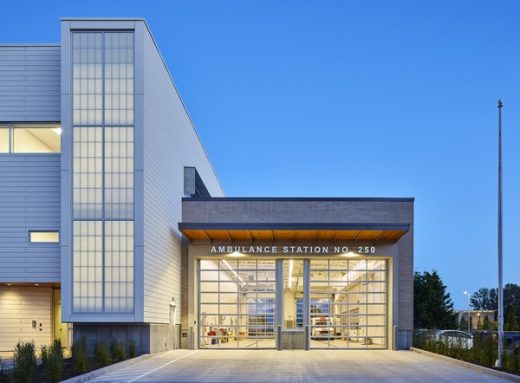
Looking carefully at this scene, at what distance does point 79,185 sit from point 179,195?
9.10 meters

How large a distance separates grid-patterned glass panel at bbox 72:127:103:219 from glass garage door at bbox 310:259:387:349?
42.4 ft

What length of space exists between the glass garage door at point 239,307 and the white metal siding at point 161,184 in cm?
180

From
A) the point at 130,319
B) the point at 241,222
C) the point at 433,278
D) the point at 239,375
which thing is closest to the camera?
the point at 239,375

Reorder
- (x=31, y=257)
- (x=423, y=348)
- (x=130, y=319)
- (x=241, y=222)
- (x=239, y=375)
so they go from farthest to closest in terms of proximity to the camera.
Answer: (x=241, y=222) < (x=423, y=348) < (x=31, y=257) < (x=130, y=319) < (x=239, y=375)

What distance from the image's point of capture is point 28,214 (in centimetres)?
2678

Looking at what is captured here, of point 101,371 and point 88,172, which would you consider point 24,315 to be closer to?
point 88,172

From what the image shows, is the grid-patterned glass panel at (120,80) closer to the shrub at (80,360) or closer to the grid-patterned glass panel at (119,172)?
the grid-patterned glass panel at (119,172)

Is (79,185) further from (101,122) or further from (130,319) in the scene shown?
(130,319)

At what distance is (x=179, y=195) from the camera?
34.2 meters

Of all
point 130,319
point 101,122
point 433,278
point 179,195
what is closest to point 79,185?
point 101,122

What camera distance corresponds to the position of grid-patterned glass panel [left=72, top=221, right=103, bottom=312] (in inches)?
981

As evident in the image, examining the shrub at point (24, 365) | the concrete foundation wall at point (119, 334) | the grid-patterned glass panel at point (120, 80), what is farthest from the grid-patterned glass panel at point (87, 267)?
the shrub at point (24, 365)

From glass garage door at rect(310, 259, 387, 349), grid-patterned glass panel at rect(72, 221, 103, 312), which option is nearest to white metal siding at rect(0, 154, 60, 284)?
grid-patterned glass panel at rect(72, 221, 103, 312)

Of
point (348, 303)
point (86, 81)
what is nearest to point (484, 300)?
point (348, 303)
